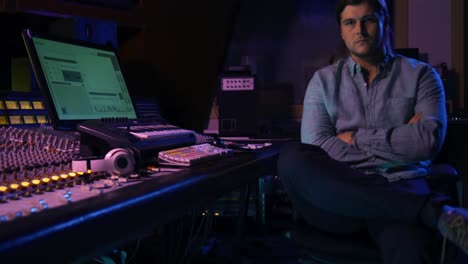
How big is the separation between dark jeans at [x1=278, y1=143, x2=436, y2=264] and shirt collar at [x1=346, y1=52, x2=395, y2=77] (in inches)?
29.5

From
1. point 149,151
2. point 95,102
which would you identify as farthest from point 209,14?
point 149,151

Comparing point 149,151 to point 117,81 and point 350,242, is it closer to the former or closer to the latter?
point 117,81

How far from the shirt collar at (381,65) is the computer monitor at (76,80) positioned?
88 centimetres

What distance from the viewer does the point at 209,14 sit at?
2.32m

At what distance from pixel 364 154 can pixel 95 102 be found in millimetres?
944

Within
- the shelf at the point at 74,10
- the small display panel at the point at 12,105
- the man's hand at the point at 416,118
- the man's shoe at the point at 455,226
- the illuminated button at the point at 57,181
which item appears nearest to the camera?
the illuminated button at the point at 57,181

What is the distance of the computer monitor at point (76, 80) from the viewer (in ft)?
4.28

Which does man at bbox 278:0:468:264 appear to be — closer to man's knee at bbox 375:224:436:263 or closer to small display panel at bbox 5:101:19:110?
man's knee at bbox 375:224:436:263

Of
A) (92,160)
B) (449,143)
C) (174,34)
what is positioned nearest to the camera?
(92,160)

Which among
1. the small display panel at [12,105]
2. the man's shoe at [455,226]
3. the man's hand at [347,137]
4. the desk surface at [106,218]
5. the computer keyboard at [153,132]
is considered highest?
the small display panel at [12,105]

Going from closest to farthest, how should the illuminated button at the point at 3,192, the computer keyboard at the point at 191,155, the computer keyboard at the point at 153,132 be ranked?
1. the illuminated button at the point at 3,192
2. the computer keyboard at the point at 191,155
3. the computer keyboard at the point at 153,132

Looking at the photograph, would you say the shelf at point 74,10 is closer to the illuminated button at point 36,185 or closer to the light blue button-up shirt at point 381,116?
the light blue button-up shirt at point 381,116

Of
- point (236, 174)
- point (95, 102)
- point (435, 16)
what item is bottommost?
point (236, 174)

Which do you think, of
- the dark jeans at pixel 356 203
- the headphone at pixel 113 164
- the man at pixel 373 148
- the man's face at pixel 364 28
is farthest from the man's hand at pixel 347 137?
the headphone at pixel 113 164
